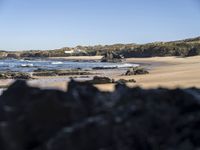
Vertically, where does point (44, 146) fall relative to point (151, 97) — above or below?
below

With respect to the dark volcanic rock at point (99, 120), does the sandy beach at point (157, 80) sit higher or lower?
lower

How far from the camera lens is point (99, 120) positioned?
8.38 metres

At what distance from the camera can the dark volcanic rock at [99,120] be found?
8.11m

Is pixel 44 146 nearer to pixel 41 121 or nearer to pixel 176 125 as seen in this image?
pixel 41 121

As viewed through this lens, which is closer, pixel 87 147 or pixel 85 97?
pixel 87 147

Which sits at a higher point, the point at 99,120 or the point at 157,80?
the point at 99,120

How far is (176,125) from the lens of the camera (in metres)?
8.20

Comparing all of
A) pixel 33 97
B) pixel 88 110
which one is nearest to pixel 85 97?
pixel 88 110

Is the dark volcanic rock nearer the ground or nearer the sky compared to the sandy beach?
nearer the sky

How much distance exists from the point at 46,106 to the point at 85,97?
89 cm

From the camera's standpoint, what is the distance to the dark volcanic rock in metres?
8.11

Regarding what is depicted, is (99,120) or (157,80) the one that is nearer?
(99,120)

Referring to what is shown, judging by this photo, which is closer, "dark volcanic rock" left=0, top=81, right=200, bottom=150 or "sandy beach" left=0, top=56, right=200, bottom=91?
"dark volcanic rock" left=0, top=81, right=200, bottom=150

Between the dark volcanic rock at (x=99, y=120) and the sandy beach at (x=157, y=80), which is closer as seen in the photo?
the dark volcanic rock at (x=99, y=120)
